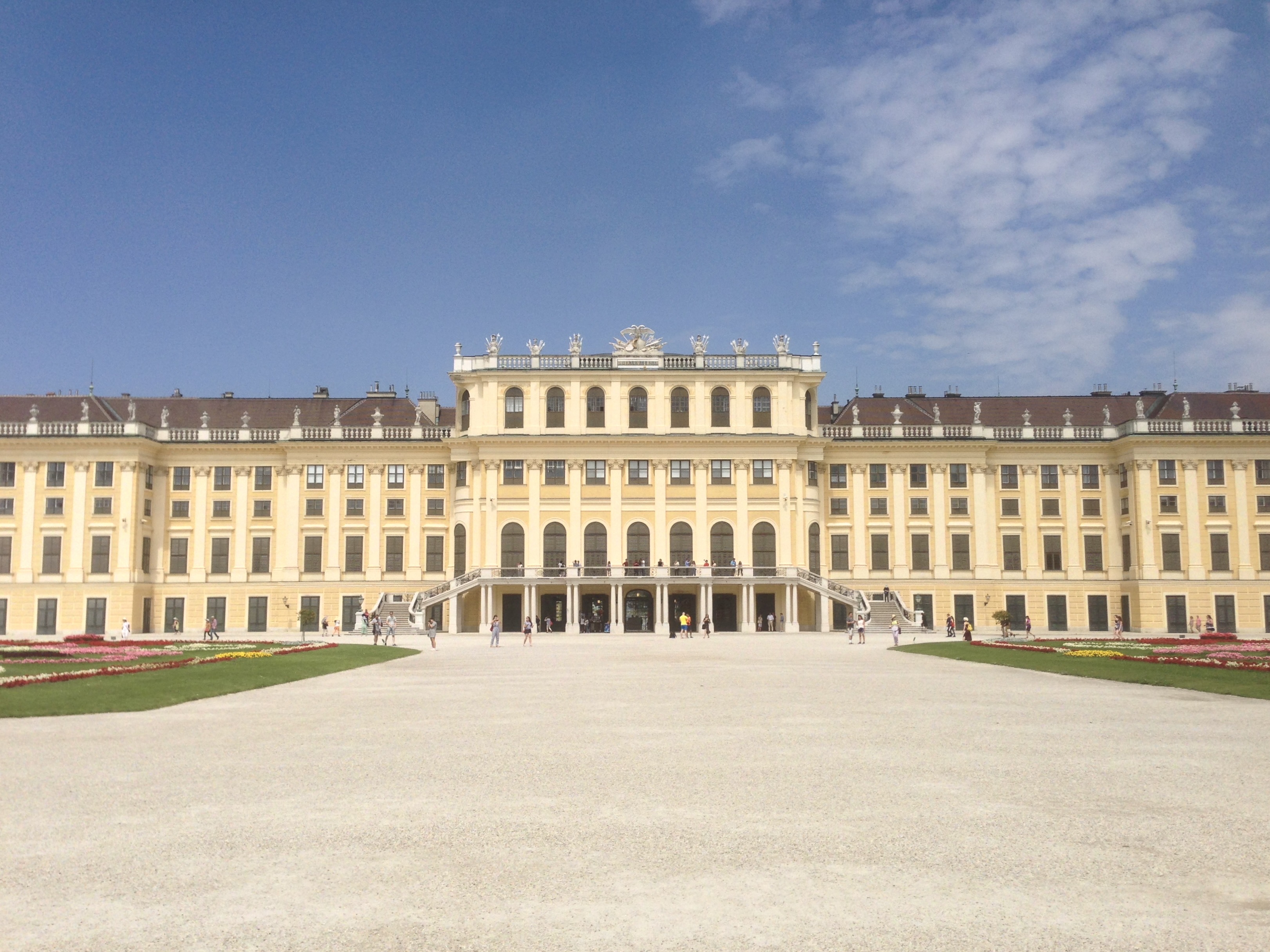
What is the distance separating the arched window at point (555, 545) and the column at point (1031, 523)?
1230 inches

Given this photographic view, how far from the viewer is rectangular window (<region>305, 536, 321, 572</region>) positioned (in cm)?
7481

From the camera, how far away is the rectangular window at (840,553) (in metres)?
74.7

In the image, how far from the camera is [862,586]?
74000mm

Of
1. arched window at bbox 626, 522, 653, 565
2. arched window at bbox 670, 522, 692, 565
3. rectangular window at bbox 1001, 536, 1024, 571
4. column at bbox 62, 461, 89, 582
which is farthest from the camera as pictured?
rectangular window at bbox 1001, 536, 1024, 571

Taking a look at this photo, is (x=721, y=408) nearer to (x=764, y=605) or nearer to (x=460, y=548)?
(x=764, y=605)

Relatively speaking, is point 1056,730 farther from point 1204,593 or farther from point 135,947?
point 1204,593

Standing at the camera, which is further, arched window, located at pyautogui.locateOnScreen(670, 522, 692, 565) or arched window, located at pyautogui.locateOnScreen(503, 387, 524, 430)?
arched window, located at pyautogui.locateOnScreen(503, 387, 524, 430)

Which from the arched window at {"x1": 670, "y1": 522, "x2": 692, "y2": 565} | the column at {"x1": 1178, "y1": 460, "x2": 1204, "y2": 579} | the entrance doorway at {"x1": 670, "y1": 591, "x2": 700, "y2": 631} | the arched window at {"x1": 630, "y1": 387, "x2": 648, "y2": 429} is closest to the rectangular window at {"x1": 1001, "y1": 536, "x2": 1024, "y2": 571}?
the column at {"x1": 1178, "y1": 460, "x2": 1204, "y2": 579}

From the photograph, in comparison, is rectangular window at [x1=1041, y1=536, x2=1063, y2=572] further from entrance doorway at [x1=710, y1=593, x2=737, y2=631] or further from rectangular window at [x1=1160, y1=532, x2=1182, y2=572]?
entrance doorway at [x1=710, y1=593, x2=737, y2=631]

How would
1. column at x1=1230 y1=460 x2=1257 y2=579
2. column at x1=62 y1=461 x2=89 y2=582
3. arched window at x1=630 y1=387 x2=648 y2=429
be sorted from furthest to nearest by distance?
arched window at x1=630 y1=387 x2=648 y2=429 < column at x1=1230 y1=460 x2=1257 y2=579 < column at x1=62 y1=461 x2=89 y2=582

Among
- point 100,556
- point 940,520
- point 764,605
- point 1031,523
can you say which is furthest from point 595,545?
point 100,556

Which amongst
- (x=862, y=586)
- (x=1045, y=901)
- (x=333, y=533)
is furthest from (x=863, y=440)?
(x=1045, y=901)

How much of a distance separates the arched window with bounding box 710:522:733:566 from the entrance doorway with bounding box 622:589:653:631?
16.0 ft

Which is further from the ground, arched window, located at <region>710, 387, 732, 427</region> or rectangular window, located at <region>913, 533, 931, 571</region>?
arched window, located at <region>710, 387, 732, 427</region>
